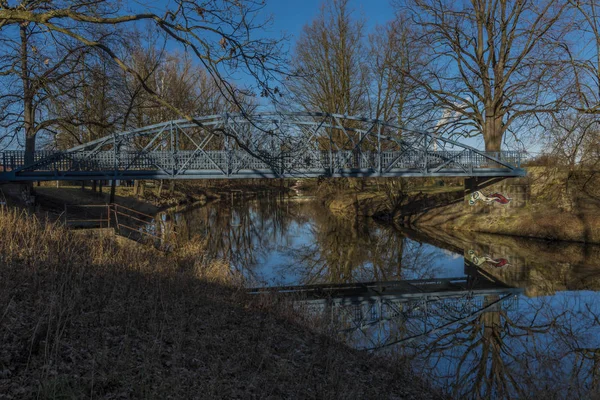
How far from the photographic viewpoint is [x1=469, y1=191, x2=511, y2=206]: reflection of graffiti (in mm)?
24516

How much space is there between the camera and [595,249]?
1745 cm

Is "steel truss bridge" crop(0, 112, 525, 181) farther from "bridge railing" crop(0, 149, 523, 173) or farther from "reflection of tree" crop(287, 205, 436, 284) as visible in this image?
"reflection of tree" crop(287, 205, 436, 284)

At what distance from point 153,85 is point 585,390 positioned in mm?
30446

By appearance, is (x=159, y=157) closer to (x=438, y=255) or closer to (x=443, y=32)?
(x=438, y=255)

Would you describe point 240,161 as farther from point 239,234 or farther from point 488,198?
point 488,198

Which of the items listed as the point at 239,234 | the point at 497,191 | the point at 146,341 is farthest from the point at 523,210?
the point at 146,341

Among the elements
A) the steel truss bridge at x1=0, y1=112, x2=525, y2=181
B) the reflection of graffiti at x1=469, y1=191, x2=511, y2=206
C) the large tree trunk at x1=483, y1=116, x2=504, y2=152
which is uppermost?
the large tree trunk at x1=483, y1=116, x2=504, y2=152

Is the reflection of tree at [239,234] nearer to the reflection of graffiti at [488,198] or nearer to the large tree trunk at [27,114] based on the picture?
the large tree trunk at [27,114]

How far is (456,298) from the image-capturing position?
1200 centimetres

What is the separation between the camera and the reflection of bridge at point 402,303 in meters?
9.22

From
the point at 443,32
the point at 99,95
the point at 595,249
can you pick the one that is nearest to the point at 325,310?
the point at 595,249

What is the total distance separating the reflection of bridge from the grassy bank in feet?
5.17

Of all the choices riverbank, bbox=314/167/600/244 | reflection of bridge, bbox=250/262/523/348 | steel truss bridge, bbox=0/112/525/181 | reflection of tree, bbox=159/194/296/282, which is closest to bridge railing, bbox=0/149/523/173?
steel truss bridge, bbox=0/112/525/181

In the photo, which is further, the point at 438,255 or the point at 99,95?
the point at 99,95
